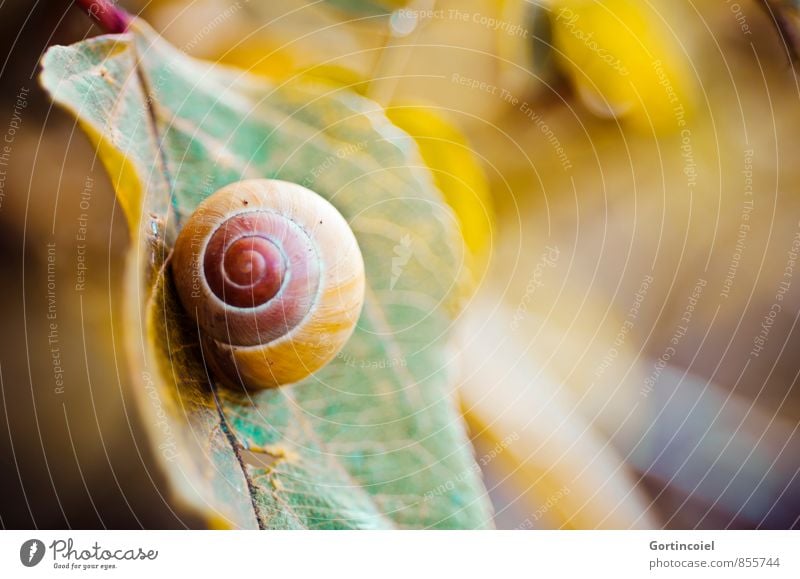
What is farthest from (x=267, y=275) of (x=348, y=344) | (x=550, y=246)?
(x=550, y=246)

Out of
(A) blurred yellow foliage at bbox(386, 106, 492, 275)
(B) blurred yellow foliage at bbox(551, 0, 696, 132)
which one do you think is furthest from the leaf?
(B) blurred yellow foliage at bbox(551, 0, 696, 132)

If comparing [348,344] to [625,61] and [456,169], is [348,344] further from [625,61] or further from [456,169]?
[625,61]

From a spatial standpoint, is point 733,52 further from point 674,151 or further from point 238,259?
point 238,259
